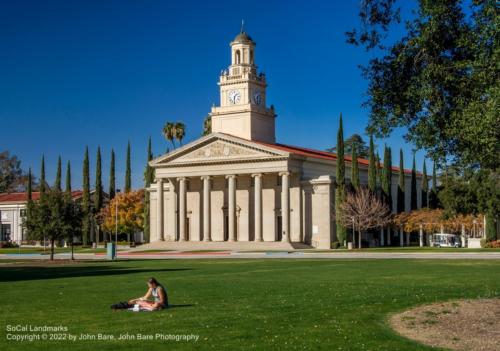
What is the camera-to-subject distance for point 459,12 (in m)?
18.4

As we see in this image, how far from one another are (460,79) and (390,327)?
5838 mm

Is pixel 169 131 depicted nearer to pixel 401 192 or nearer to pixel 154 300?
pixel 401 192

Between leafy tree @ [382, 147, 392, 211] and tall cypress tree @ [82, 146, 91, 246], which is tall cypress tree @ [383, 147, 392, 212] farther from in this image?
tall cypress tree @ [82, 146, 91, 246]

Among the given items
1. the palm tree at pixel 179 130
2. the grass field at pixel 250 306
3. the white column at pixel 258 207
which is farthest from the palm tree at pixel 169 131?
the grass field at pixel 250 306

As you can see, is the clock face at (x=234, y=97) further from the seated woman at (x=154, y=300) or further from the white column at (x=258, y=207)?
the seated woman at (x=154, y=300)

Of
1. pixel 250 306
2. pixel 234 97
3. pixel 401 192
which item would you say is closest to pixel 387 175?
pixel 401 192

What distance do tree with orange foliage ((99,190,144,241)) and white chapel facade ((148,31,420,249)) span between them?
6939 millimetres

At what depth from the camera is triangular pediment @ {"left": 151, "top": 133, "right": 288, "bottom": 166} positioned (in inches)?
3248

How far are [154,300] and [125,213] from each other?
8099 centimetres

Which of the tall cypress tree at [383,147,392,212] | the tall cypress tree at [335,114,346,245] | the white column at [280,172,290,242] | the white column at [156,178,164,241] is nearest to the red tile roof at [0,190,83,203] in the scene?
the white column at [156,178,164,241]

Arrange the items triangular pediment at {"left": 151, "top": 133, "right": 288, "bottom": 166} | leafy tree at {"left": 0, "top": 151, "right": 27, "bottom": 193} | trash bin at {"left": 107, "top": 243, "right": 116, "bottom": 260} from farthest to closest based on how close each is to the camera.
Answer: leafy tree at {"left": 0, "top": 151, "right": 27, "bottom": 193} < triangular pediment at {"left": 151, "top": 133, "right": 288, "bottom": 166} < trash bin at {"left": 107, "top": 243, "right": 116, "bottom": 260}

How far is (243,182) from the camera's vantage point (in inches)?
3450

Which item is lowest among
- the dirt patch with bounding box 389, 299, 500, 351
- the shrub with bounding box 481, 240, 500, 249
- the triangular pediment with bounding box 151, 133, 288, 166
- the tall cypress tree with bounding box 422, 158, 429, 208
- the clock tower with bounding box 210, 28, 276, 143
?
the dirt patch with bounding box 389, 299, 500, 351

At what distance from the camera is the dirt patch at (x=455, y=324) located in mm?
15391
